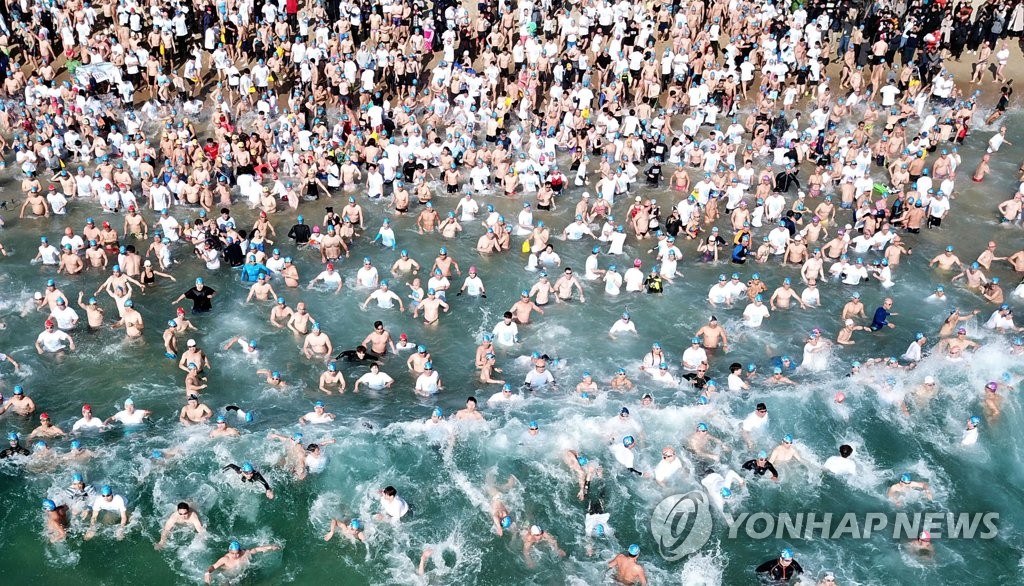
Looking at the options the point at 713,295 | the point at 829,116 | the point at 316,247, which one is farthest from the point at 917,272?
the point at 316,247

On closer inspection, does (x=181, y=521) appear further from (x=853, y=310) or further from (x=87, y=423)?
(x=853, y=310)

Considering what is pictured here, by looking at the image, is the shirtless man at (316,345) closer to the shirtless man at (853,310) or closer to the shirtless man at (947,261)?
the shirtless man at (853,310)

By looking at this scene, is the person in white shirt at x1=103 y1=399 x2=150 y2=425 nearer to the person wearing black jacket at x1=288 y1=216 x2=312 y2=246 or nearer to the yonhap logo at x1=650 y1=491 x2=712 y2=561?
the person wearing black jacket at x1=288 y1=216 x2=312 y2=246

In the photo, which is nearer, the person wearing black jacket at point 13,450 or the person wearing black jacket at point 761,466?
the person wearing black jacket at point 13,450

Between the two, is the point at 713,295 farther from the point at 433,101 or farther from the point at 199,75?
the point at 199,75

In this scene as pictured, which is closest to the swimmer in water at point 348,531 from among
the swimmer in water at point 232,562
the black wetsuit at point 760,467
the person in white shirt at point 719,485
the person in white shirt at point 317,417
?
the swimmer in water at point 232,562

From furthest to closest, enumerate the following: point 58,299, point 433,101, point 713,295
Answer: point 433,101 → point 713,295 → point 58,299

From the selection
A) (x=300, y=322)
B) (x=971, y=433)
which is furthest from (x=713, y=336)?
(x=300, y=322)
